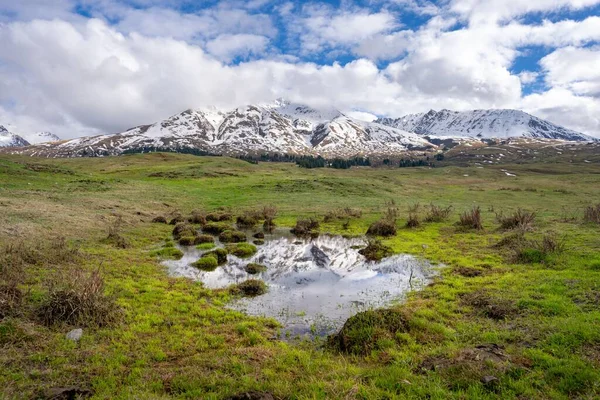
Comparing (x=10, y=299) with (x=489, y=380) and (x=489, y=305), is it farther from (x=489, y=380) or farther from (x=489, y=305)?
(x=489, y=305)

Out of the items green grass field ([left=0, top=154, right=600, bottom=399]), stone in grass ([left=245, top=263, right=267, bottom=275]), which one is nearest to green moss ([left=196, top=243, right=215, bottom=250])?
green grass field ([left=0, top=154, right=600, bottom=399])

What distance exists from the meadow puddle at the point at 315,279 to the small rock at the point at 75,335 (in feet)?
18.9

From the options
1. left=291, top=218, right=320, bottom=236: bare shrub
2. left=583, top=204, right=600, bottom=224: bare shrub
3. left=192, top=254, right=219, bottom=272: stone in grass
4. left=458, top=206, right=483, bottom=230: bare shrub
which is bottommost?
left=291, top=218, right=320, bottom=236: bare shrub

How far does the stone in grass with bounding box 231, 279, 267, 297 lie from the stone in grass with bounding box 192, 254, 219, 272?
4.24 metres

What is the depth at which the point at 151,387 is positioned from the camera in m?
8.64

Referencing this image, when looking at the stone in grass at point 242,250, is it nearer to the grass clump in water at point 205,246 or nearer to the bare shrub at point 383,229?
the grass clump in water at point 205,246

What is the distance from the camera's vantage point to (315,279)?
1966 centimetres

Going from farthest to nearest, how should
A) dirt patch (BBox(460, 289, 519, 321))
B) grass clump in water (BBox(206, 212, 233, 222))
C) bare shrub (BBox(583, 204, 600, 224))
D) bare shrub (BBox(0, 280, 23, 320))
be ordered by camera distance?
grass clump in water (BBox(206, 212, 233, 222)) < bare shrub (BBox(583, 204, 600, 224)) < dirt patch (BBox(460, 289, 519, 321)) < bare shrub (BBox(0, 280, 23, 320))

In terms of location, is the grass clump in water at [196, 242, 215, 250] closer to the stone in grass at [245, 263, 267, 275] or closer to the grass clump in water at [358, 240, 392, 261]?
the stone in grass at [245, 263, 267, 275]

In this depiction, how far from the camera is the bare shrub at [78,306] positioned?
11.7 metres

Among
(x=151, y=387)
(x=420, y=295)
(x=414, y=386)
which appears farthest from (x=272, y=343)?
(x=420, y=295)

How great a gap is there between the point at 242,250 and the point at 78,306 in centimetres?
1359

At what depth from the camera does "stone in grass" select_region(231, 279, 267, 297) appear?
16.6 m

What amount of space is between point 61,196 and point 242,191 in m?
32.0
